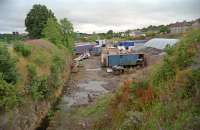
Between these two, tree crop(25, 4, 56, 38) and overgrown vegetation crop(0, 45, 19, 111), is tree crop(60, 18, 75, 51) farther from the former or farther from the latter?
overgrown vegetation crop(0, 45, 19, 111)

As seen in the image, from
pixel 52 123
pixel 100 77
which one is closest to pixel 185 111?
pixel 52 123

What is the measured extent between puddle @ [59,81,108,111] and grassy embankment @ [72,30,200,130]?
7.55 metres

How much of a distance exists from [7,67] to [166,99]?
7.89 meters

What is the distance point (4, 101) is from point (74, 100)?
10281 millimetres

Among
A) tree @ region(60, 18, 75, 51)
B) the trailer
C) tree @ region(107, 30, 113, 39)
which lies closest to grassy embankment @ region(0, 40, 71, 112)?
the trailer

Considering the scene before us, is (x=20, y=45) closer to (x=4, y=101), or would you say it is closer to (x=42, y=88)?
(x=42, y=88)

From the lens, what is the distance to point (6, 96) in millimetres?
12188

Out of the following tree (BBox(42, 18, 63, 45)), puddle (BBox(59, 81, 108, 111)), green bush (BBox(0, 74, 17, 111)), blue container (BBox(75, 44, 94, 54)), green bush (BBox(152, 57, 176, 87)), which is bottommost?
puddle (BBox(59, 81, 108, 111))

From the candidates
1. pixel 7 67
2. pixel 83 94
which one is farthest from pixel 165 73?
pixel 83 94

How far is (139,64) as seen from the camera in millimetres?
38219

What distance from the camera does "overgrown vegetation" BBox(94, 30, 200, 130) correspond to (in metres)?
7.86

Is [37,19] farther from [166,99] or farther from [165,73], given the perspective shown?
[166,99]

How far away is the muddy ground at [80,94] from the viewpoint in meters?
15.5

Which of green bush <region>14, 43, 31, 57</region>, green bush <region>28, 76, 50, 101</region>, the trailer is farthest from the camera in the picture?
the trailer
